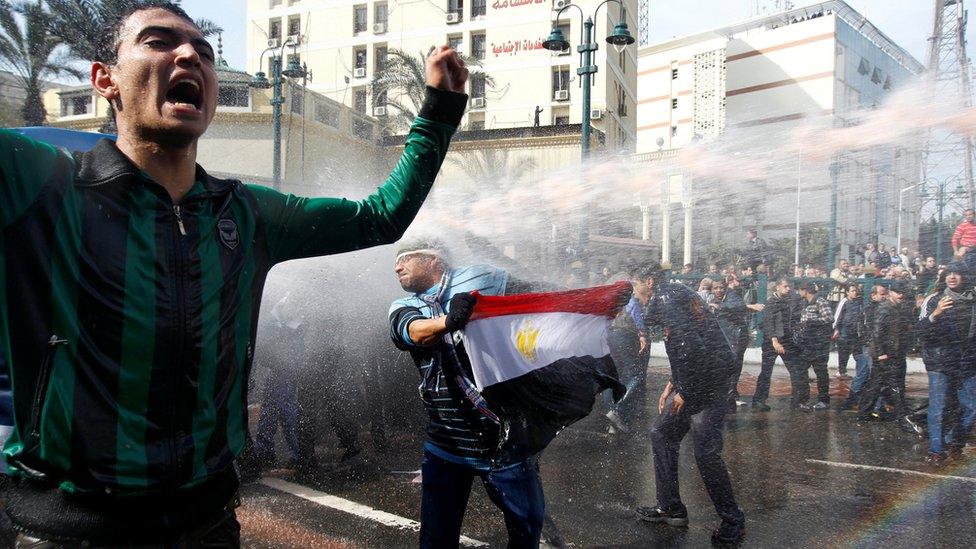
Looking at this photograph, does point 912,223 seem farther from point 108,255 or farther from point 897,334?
point 108,255

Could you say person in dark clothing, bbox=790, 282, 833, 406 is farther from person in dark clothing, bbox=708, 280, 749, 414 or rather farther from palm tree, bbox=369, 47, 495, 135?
palm tree, bbox=369, 47, 495, 135

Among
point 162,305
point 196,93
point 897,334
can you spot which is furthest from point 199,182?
point 897,334

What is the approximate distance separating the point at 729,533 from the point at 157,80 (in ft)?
13.3

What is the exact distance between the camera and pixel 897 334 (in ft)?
26.9

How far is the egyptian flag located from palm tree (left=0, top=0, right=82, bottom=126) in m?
15.7

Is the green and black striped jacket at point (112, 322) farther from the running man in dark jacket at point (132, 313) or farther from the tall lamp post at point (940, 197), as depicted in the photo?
the tall lamp post at point (940, 197)

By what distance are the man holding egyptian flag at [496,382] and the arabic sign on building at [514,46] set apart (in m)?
37.3

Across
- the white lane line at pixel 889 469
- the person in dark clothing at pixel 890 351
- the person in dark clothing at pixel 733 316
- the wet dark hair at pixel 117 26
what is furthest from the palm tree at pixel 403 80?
the wet dark hair at pixel 117 26

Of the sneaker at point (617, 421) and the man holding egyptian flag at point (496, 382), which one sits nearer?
the man holding egyptian flag at point (496, 382)

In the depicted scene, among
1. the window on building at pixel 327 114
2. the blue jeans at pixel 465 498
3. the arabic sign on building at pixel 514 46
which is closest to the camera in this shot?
the blue jeans at pixel 465 498

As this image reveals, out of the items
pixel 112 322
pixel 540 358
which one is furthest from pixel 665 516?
pixel 112 322

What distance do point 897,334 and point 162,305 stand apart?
875 cm

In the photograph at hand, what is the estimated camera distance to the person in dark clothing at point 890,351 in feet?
26.8

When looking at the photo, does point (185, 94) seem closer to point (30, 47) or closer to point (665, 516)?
point (665, 516)
